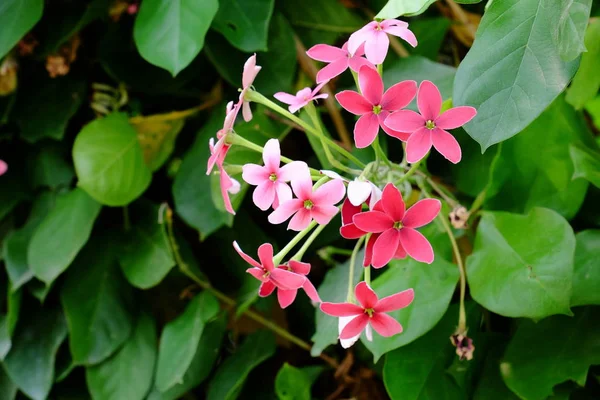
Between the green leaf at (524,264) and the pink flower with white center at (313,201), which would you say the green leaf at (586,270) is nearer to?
the green leaf at (524,264)

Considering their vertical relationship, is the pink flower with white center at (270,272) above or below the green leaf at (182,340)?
above

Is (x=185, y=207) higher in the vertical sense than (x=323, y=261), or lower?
higher

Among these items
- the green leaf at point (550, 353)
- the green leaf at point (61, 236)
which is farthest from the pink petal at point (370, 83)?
the green leaf at point (61, 236)

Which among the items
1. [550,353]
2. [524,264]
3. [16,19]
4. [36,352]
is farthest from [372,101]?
[36,352]

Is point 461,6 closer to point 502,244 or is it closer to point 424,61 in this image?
point 424,61

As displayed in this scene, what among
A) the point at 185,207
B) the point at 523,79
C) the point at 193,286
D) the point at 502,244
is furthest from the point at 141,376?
the point at 523,79

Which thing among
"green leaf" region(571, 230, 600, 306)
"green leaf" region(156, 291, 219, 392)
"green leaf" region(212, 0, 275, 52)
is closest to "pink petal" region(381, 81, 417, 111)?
"green leaf" region(571, 230, 600, 306)

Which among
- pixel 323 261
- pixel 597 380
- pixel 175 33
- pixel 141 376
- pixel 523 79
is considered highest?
pixel 523 79
